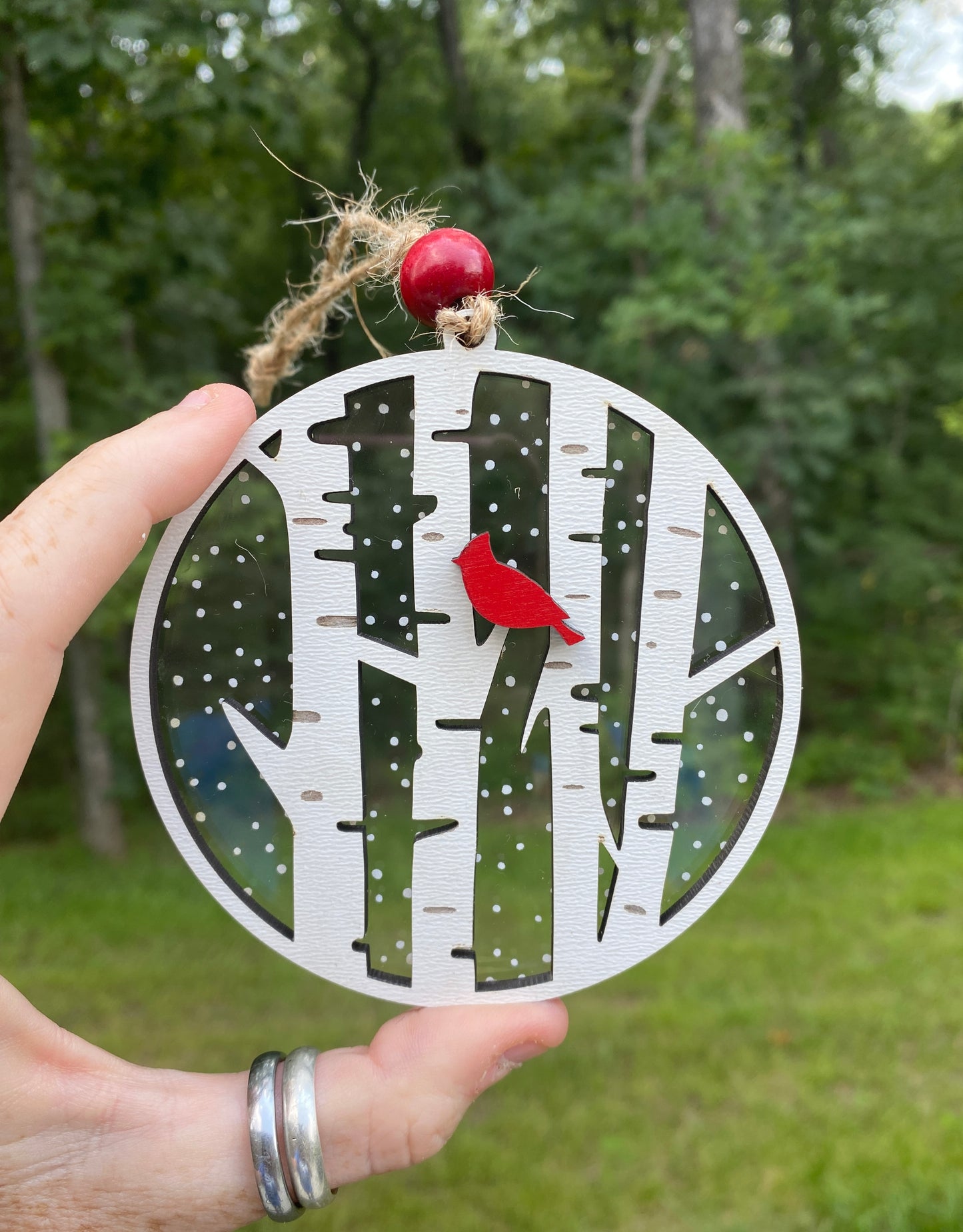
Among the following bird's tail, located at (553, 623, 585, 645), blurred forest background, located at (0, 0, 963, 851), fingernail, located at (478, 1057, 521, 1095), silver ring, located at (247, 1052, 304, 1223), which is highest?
blurred forest background, located at (0, 0, 963, 851)

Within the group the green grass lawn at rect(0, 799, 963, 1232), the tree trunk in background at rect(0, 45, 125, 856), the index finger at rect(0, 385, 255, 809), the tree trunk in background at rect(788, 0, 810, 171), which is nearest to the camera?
the index finger at rect(0, 385, 255, 809)

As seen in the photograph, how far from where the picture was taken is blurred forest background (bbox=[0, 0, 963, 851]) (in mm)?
3264

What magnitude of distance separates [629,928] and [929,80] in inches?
257

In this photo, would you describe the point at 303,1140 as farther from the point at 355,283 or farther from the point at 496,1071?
the point at 355,283

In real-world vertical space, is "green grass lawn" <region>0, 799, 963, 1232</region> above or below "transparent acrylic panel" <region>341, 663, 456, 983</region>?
below

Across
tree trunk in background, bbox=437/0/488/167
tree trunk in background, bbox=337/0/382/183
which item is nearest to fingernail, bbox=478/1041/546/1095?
tree trunk in background, bbox=437/0/488/167

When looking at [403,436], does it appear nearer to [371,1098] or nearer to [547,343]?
[371,1098]

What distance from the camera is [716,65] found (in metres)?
3.70

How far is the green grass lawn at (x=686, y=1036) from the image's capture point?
1.99m

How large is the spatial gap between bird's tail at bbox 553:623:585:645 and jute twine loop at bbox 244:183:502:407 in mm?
312

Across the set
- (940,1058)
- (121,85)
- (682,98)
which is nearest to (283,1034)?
(940,1058)

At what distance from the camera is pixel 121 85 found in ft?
10.1

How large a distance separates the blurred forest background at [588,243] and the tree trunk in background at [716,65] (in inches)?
0.4

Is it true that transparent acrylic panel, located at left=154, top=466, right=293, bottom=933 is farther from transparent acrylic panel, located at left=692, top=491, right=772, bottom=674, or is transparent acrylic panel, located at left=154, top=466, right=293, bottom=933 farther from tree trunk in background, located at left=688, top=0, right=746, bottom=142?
tree trunk in background, located at left=688, top=0, right=746, bottom=142
